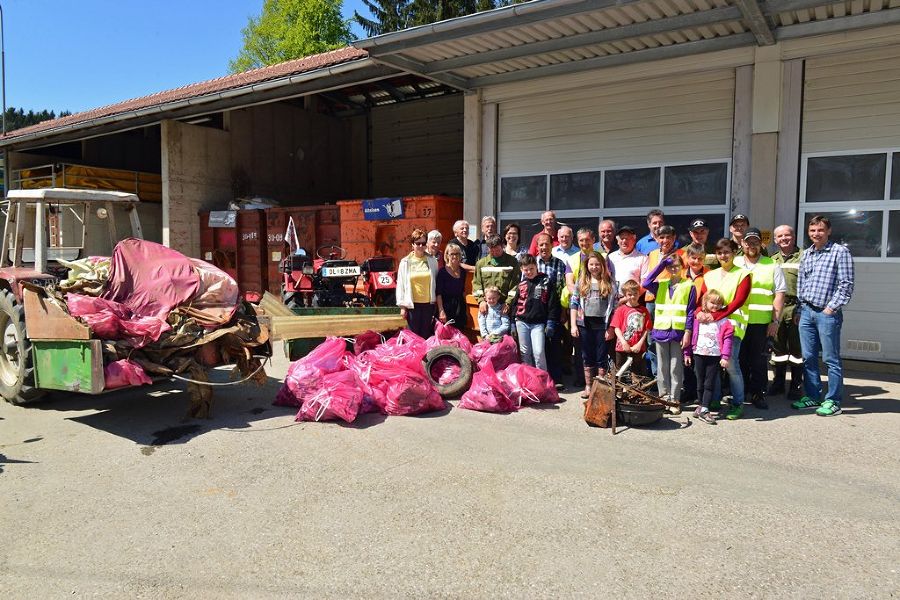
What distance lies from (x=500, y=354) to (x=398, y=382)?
123 cm

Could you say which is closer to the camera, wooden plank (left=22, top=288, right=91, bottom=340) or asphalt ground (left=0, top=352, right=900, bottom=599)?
asphalt ground (left=0, top=352, right=900, bottom=599)

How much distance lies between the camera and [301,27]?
96.0 feet

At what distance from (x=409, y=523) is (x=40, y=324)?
3877 mm

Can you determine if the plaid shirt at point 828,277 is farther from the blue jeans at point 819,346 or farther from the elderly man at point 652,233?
the elderly man at point 652,233

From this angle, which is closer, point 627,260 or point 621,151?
point 627,260

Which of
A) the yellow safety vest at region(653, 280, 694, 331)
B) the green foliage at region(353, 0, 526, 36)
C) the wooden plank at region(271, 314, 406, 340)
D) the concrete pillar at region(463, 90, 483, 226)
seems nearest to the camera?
the yellow safety vest at region(653, 280, 694, 331)

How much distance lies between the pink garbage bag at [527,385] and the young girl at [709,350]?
4.54 ft

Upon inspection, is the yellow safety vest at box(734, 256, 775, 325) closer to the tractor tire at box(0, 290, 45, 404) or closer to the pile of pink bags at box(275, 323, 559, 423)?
the pile of pink bags at box(275, 323, 559, 423)

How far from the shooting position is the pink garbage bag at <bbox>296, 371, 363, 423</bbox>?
5406mm

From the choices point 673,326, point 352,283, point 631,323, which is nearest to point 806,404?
point 673,326

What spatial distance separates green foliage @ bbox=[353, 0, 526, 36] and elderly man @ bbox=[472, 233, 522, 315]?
2269 cm

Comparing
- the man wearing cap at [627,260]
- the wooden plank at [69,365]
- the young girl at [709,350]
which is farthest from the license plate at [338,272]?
the young girl at [709,350]

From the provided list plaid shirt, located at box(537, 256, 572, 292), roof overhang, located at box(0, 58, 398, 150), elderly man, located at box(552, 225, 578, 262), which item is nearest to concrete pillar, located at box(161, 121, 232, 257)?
roof overhang, located at box(0, 58, 398, 150)

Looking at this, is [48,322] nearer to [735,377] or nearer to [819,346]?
[735,377]
